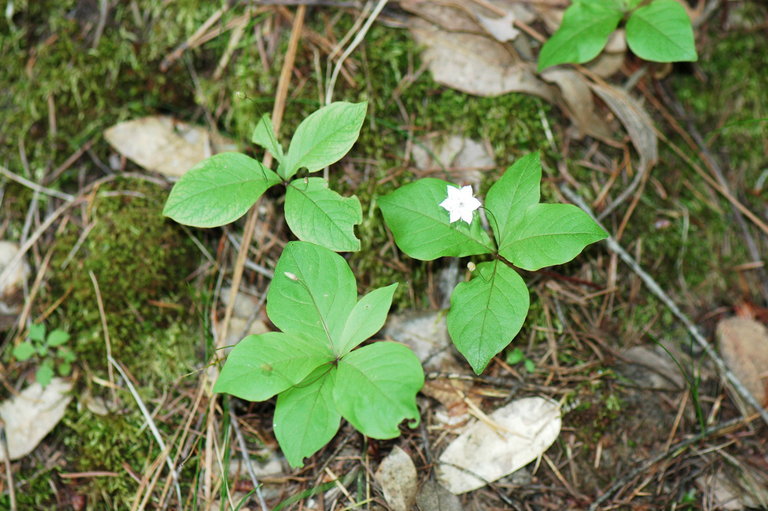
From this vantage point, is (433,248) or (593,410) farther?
(593,410)

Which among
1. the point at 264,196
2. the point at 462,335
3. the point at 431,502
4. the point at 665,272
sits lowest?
the point at 431,502

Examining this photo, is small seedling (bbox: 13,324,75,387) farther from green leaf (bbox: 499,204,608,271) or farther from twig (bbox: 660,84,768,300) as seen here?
twig (bbox: 660,84,768,300)

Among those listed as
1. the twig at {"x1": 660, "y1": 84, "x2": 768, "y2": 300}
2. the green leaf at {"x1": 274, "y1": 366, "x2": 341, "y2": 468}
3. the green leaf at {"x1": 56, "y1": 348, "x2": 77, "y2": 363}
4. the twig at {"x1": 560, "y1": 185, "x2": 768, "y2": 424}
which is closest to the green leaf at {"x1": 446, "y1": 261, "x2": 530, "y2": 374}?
the green leaf at {"x1": 274, "y1": 366, "x2": 341, "y2": 468}

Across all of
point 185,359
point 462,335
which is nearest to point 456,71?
point 462,335

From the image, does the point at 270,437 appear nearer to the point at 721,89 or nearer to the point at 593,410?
the point at 593,410

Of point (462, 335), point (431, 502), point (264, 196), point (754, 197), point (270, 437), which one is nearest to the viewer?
point (462, 335)

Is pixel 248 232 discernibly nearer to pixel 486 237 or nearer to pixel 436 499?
pixel 486 237

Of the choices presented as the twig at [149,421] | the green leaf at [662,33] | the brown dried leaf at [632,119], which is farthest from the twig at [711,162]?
the twig at [149,421]
